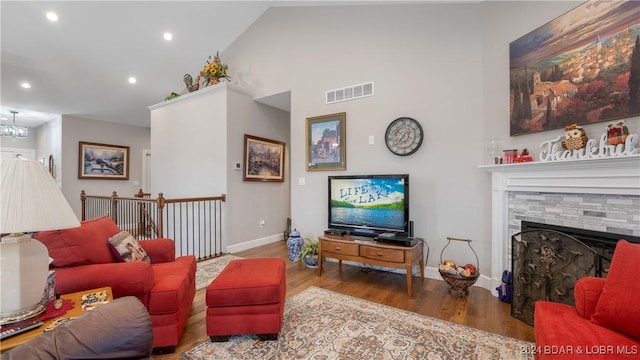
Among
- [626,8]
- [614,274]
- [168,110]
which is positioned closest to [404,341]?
[614,274]

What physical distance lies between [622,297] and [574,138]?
4.28 feet

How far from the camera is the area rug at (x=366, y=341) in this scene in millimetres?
1746

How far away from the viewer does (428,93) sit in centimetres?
307

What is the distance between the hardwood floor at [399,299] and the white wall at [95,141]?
591cm

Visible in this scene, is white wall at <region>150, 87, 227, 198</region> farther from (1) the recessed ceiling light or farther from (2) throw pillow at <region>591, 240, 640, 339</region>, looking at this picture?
(2) throw pillow at <region>591, 240, 640, 339</region>

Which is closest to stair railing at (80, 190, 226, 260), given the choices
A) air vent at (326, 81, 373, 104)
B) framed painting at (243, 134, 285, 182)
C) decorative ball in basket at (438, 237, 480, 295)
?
framed painting at (243, 134, 285, 182)

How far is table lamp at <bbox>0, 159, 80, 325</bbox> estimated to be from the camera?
41.1 inches

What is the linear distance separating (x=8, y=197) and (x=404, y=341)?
2309mm

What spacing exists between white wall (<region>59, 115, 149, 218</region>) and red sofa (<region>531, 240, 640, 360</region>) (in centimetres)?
845

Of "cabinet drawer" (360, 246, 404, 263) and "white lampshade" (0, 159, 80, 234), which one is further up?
"white lampshade" (0, 159, 80, 234)

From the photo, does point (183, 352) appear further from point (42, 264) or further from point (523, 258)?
point (523, 258)

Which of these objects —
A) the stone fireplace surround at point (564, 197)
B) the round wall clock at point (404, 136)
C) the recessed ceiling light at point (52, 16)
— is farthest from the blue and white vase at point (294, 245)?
the recessed ceiling light at point (52, 16)

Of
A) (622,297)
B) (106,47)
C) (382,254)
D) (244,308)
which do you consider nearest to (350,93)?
(382,254)

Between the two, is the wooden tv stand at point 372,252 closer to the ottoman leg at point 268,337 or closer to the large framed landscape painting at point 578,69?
the ottoman leg at point 268,337
